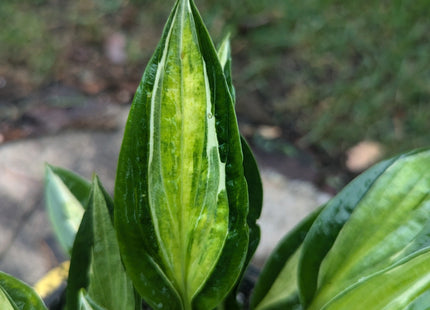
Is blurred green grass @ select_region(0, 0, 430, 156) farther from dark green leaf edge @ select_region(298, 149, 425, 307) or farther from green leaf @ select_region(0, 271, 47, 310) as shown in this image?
green leaf @ select_region(0, 271, 47, 310)

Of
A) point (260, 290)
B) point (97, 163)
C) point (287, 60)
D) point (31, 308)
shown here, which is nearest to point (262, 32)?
point (287, 60)

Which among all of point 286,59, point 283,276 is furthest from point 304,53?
point 283,276

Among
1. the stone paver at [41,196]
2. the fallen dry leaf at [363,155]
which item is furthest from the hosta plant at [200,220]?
the fallen dry leaf at [363,155]

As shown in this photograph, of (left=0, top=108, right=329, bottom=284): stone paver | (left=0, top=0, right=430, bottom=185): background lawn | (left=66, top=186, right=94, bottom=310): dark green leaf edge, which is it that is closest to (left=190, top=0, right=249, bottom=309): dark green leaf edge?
(left=66, top=186, right=94, bottom=310): dark green leaf edge

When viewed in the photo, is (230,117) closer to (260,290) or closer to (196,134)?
(196,134)

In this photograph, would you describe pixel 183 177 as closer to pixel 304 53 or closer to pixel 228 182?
pixel 228 182

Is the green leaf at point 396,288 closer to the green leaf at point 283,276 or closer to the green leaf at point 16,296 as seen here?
the green leaf at point 283,276
